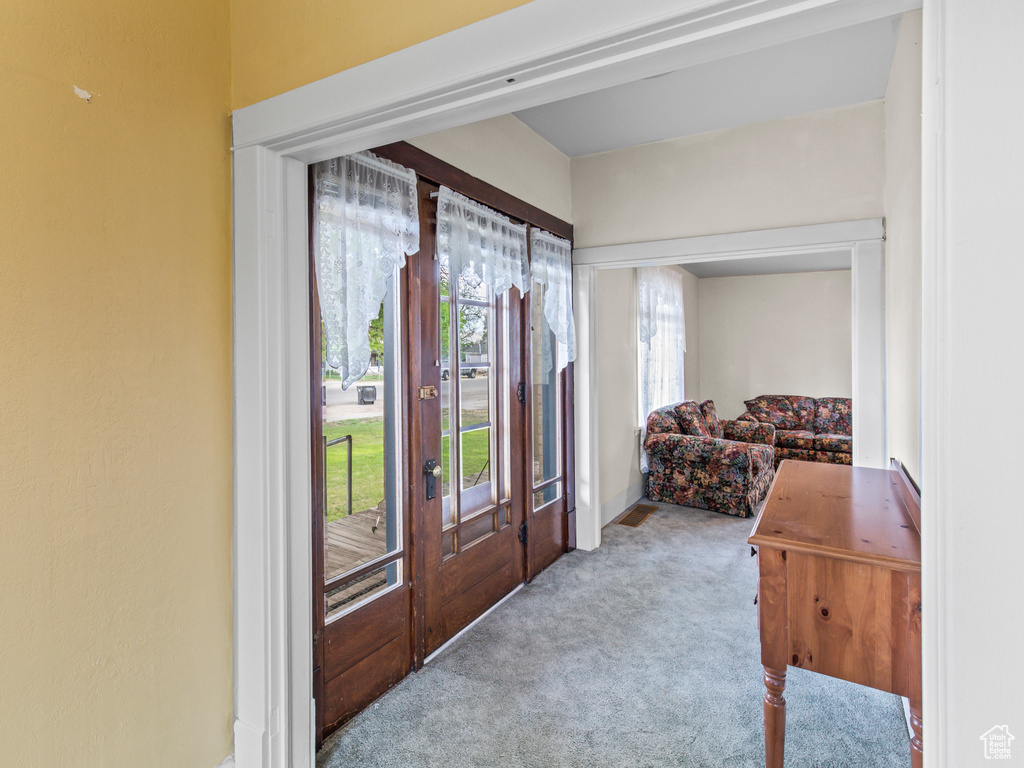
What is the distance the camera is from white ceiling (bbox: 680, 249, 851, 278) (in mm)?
6355

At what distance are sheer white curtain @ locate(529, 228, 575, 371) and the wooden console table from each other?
6.25 ft

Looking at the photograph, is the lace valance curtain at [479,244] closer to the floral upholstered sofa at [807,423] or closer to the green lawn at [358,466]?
the green lawn at [358,466]

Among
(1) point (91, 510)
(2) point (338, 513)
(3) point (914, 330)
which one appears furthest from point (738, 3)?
(2) point (338, 513)

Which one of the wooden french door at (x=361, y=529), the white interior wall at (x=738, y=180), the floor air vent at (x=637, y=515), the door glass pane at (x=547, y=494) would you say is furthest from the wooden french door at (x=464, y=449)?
the floor air vent at (x=637, y=515)

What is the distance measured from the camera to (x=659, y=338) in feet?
19.2

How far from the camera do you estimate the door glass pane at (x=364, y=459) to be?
1.94 m

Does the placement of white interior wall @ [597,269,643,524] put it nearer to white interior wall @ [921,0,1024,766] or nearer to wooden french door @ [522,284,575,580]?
wooden french door @ [522,284,575,580]

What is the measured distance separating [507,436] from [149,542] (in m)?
1.84

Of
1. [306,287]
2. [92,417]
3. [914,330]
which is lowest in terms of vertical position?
[92,417]

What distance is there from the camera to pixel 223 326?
152 centimetres

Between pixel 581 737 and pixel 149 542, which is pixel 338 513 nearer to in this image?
pixel 149 542

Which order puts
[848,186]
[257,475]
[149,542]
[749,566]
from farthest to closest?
[749,566]
[848,186]
[257,475]
[149,542]

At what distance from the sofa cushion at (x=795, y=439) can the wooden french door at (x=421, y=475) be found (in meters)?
4.37

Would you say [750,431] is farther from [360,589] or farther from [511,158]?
[360,589]
